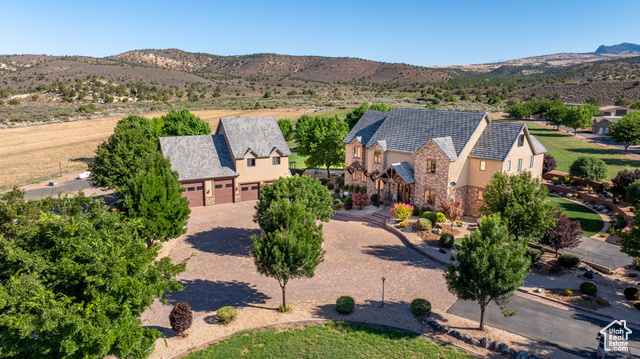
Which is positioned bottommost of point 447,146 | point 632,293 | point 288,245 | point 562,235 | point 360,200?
point 632,293

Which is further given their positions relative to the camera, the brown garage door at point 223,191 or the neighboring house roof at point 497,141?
the brown garage door at point 223,191

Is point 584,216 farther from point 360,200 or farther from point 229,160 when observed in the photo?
point 229,160

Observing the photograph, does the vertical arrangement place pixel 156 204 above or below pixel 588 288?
above

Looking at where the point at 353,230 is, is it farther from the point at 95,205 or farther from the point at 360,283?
the point at 95,205

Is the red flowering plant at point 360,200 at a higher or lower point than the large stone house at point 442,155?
lower

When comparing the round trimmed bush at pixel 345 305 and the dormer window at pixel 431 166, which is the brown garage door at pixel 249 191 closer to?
the dormer window at pixel 431 166

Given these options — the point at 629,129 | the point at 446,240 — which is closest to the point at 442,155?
the point at 446,240

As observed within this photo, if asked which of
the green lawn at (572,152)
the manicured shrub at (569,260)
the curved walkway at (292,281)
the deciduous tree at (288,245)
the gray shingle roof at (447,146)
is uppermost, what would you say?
the gray shingle roof at (447,146)

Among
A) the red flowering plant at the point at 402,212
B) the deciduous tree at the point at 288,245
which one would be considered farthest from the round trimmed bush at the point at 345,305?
the red flowering plant at the point at 402,212
